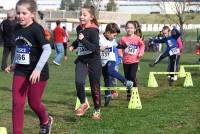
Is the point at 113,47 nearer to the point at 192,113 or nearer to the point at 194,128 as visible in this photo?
the point at 192,113

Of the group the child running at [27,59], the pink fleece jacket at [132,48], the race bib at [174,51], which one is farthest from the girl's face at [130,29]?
the child running at [27,59]

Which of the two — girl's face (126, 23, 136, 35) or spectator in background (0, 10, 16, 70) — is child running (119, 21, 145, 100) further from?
spectator in background (0, 10, 16, 70)

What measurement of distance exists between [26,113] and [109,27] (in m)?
2.49

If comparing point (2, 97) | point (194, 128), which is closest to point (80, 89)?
point (194, 128)

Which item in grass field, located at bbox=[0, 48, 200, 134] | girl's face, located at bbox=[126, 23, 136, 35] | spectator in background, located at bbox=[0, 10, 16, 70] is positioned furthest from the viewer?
spectator in background, located at bbox=[0, 10, 16, 70]

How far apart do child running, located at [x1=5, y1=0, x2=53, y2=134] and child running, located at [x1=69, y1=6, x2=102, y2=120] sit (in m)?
1.49

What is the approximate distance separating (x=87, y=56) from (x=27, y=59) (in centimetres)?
194

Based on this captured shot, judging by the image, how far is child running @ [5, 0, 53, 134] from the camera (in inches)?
269

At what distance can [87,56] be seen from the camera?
28.7 feet

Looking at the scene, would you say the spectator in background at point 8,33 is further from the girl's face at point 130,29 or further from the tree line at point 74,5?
the tree line at point 74,5

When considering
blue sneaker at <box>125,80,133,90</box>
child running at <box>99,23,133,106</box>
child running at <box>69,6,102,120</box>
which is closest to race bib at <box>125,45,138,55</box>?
child running at <box>99,23,133,106</box>

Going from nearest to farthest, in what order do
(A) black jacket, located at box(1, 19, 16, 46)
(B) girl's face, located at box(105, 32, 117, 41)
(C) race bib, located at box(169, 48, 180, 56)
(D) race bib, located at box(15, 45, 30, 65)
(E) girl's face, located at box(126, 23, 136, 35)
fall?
(D) race bib, located at box(15, 45, 30, 65) → (B) girl's face, located at box(105, 32, 117, 41) → (E) girl's face, located at box(126, 23, 136, 35) → (C) race bib, located at box(169, 48, 180, 56) → (A) black jacket, located at box(1, 19, 16, 46)

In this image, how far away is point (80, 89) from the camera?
867cm

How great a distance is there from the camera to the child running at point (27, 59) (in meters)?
6.84
